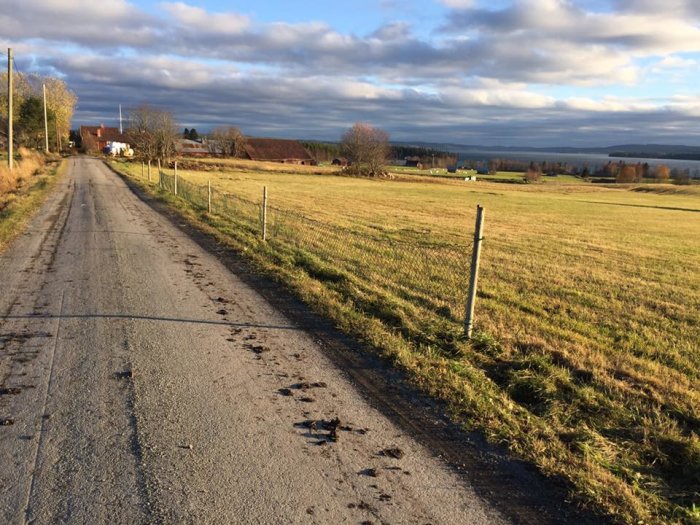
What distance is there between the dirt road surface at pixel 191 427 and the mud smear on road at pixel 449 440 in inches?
3.3

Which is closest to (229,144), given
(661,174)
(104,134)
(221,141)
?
(221,141)

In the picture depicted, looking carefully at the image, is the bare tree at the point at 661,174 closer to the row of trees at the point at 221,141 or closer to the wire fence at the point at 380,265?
the row of trees at the point at 221,141

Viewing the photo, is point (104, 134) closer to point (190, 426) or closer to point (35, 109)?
point (35, 109)

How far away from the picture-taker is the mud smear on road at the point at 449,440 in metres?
3.30

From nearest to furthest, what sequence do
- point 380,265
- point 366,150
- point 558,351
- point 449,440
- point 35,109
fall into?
1. point 449,440
2. point 558,351
3. point 380,265
4. point 35,109
5. point 366,150

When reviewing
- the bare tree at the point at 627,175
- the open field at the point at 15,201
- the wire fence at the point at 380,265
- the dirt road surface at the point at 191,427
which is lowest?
the dirt road surface at the point at 191,427

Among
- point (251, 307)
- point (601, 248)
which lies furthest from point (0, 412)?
point (601, 248)

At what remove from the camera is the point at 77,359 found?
5238 mm

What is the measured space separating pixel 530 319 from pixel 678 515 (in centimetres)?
465

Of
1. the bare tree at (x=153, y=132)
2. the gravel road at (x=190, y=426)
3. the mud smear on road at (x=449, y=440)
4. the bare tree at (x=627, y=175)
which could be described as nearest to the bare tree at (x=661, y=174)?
the bare tree at (x=627, y=175)

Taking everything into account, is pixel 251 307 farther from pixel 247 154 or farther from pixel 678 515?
pixel 247 154

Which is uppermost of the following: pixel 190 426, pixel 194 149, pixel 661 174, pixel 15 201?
pixel 661 174

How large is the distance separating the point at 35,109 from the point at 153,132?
49.7ft

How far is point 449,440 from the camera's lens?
158 inches
